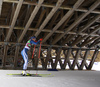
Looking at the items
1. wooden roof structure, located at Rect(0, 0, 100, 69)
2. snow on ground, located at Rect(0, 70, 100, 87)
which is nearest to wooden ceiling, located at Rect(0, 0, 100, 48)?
wooden roof structure, located at Rect(0, 0, 100, 69)

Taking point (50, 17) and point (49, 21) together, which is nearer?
point (50, 17)

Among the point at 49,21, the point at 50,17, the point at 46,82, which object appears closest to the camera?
the point at 46,82

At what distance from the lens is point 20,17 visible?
10164 mm

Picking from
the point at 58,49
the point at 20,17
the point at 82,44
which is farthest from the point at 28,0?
the point at 82,44

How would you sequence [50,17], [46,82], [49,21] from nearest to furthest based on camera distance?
1. [46,82]
2. [50,17]
3. [49,21]

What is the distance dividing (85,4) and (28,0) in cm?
323

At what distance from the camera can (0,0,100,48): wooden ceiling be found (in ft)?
24.0

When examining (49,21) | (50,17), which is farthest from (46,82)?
(49,21)

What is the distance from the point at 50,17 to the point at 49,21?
3.18 m

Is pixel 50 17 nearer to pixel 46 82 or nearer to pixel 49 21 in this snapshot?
pixel 49 21

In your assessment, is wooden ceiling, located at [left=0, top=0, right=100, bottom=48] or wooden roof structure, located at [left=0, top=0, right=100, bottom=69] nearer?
wooden ceiling, located at [left=0, top=0, right=100, bottom=48]

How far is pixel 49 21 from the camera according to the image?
36.9 ft

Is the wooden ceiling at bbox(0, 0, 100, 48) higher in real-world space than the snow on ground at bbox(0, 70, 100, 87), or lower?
higher

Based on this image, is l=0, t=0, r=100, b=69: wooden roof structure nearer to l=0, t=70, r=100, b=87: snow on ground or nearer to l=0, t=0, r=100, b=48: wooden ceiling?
l=0, t=0, r=100, b=48: wooden ceiling
